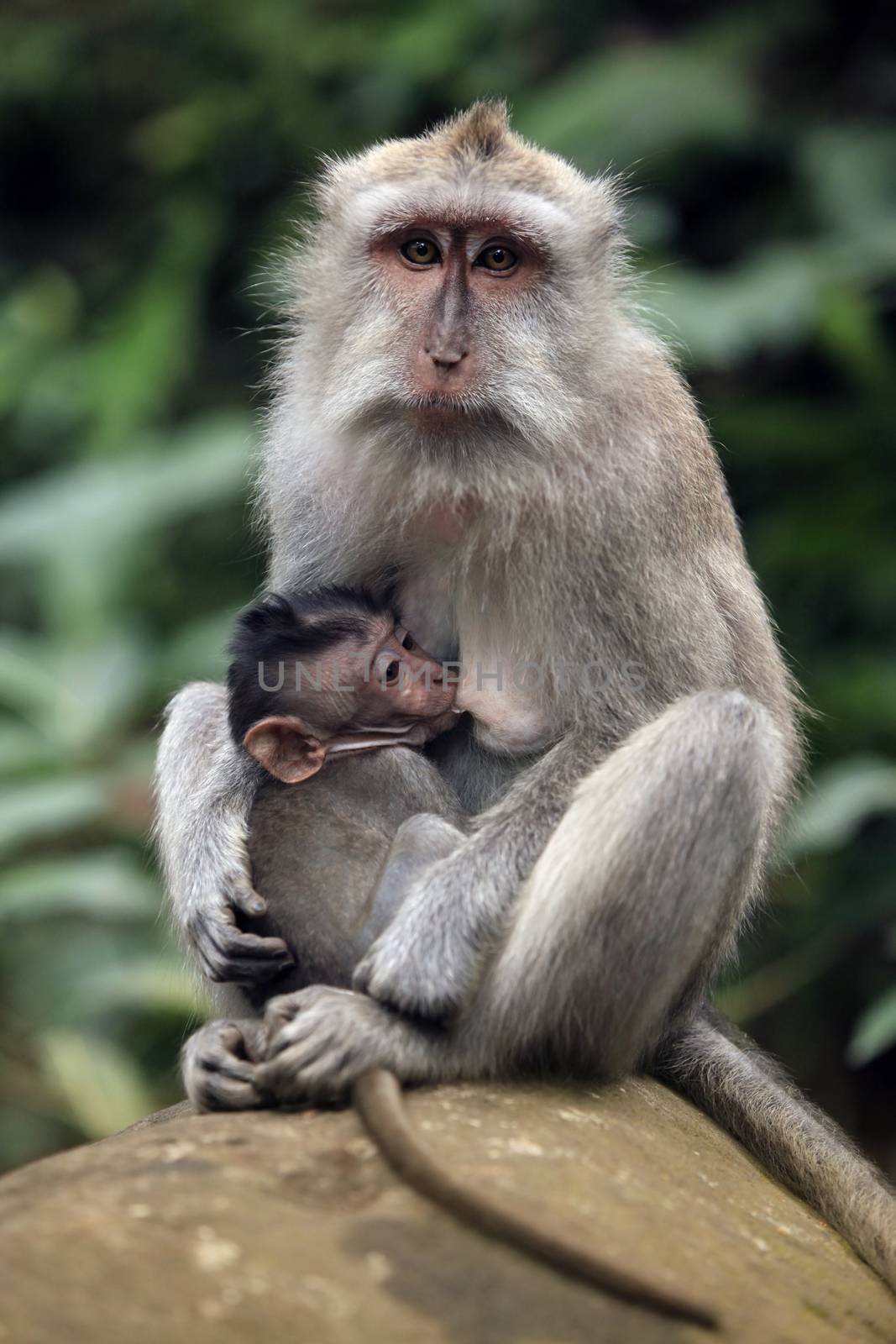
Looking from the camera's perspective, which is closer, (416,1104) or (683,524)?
(416,1104)

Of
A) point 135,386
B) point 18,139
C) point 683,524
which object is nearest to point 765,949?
point 683,524

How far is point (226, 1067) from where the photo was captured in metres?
4.70

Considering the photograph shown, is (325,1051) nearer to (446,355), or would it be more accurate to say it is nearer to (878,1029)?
(446,355)

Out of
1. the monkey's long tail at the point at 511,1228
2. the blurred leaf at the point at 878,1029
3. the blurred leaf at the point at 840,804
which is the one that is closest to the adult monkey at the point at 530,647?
the monkey's long tail at the point at 511,1228

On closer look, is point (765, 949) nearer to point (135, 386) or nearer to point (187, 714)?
point (187, 714)

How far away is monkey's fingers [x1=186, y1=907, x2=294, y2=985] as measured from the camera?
16.4 ft

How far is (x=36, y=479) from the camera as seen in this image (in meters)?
11.9

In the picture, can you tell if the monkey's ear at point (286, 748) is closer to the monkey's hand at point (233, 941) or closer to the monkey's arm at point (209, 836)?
the monkey's arm at point (209, 836)

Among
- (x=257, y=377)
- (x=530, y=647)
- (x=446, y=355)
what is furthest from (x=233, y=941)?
(x=257, y=377)

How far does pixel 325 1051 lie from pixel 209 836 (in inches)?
43.3

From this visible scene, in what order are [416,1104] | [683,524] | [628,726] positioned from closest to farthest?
[416,1104], [628,726], [683,524]

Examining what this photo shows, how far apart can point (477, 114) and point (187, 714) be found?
2.38 meters

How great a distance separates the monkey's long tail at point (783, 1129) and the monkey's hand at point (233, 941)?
1.50 meters

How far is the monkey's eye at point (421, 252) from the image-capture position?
17.3ft
